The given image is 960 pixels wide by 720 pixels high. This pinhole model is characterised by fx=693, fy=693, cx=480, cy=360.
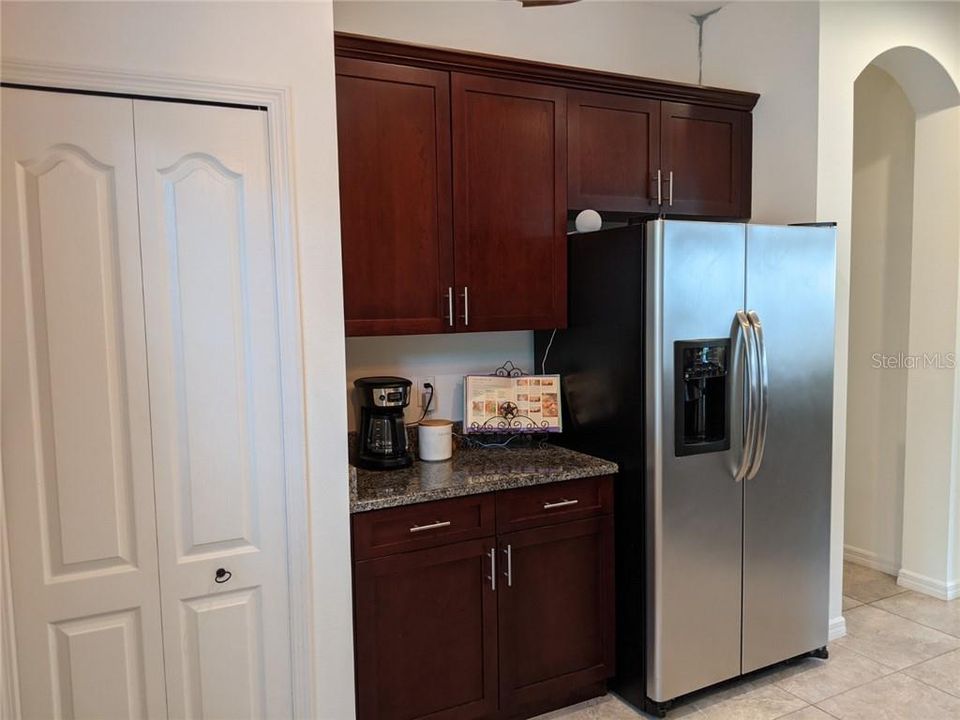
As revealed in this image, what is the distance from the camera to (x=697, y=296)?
242 cm

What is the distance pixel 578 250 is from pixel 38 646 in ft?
6.90

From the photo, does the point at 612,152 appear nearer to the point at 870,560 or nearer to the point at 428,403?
the point at 428,403

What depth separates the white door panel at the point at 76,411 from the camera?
65.0 inches

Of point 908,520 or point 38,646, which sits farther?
point 908,520

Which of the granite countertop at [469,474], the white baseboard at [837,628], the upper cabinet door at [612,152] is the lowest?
the white baseboard at [837,628]

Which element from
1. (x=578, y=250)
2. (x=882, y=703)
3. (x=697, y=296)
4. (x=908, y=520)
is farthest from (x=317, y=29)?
(x=908, y=520)

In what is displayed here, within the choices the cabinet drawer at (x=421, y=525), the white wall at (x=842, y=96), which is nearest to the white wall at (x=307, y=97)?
the cabinet drawer at (x=421, y=525)

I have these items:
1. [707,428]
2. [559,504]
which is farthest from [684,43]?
[559,504]

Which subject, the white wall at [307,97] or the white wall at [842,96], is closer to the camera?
the white wall at [307,97]

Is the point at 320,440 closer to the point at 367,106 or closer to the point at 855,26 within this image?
the point at 367,106

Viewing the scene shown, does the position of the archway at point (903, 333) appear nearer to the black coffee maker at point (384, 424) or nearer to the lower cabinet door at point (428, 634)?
the lower cabinet door at point (428, 634)

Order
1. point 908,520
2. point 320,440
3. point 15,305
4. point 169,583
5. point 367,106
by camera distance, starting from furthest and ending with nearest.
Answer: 1. point 908,520
2. point 367,106
3. point 320,440
4. point 169,583
5. point 15,305

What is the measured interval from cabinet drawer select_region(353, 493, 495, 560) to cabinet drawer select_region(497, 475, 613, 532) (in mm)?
65

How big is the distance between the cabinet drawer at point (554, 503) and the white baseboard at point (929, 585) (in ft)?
6.69
